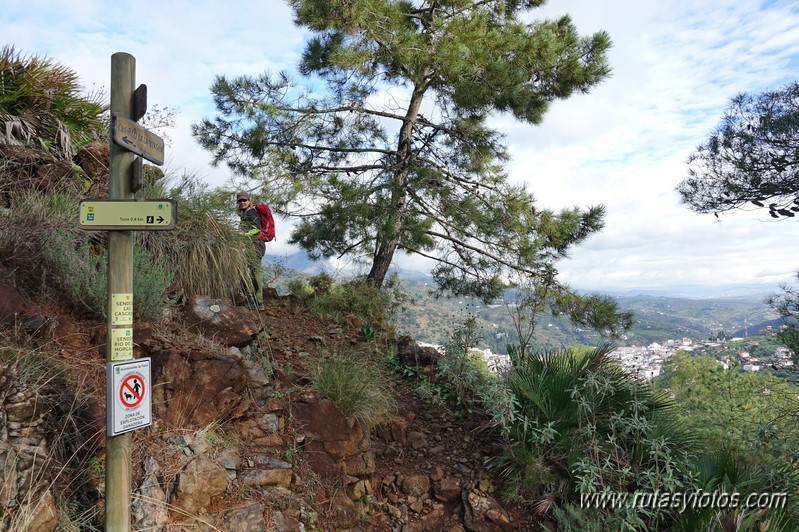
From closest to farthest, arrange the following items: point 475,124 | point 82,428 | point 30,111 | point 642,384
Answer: point 82,428, point 642,384, point 30,111, point 475,124

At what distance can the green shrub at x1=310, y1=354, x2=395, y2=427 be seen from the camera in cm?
503

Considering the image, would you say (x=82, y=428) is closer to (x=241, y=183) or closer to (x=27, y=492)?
(x=27, y=492)

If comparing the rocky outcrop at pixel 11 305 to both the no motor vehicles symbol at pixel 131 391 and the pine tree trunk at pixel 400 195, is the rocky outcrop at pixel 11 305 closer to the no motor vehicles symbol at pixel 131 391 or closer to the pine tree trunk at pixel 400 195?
the no motor vehicles symbol at pixel 131 391

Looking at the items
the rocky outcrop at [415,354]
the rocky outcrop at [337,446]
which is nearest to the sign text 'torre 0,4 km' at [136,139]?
the rocky outcrop at [337,446]

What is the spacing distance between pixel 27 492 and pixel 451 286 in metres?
7.73

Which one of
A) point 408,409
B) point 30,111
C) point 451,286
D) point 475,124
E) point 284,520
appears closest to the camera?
point 284,520

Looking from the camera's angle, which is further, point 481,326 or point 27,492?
point 481,326

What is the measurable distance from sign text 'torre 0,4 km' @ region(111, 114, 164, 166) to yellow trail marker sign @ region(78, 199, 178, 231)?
360 mm

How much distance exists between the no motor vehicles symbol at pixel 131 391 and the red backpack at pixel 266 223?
167 inches

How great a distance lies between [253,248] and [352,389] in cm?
262

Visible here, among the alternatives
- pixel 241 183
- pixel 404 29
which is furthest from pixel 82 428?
pixel 404 29

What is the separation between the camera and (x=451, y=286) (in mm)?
9961

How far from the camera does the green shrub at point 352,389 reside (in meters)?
5.03

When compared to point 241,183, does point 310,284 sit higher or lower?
lower
